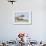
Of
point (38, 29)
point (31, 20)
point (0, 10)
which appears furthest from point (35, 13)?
point (0, 10)

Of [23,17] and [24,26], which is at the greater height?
[23,17]

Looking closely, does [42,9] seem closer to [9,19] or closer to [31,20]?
[31,20]

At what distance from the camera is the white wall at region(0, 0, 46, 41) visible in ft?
15.8

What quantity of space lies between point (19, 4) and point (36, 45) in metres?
1.86

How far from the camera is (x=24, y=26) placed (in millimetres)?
4848

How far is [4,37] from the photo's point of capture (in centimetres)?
485

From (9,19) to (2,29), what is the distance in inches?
18.1

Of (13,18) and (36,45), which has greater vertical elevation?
(13,18)

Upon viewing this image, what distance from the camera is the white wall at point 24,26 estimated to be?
15.8ft

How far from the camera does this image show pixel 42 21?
4.86 meters

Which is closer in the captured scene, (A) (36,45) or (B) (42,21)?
(A) (36,45)

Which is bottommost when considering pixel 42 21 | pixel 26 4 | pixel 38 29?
pixel 38 29

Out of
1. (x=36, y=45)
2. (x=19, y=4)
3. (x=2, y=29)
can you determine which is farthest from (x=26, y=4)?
(x=36, y=45)

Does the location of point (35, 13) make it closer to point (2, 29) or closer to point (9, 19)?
point (9, 19)
